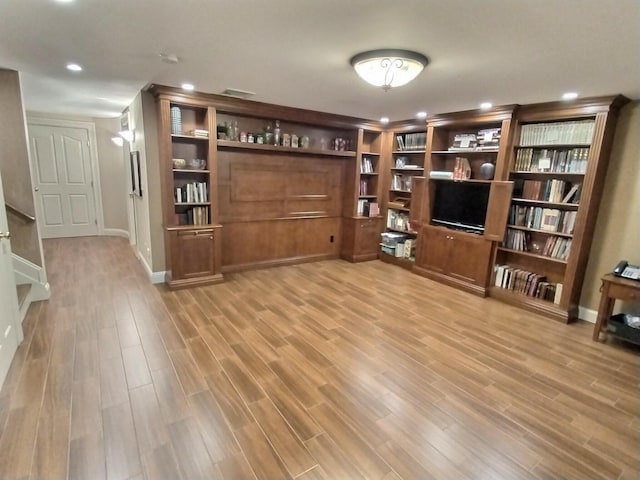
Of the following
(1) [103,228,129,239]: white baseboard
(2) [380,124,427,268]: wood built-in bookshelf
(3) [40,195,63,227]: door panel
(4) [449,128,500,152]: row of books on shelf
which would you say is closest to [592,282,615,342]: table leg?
(4) [449,128,500,152]: row of books on shelf

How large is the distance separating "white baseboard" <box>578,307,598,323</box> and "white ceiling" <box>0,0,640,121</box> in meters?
2.31

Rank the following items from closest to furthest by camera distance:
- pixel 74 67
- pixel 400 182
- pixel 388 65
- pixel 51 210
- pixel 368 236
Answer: pixel 388 65 < pixel 74 67 < pixel 400 182 < pixel 368 236 < pixel 51 210

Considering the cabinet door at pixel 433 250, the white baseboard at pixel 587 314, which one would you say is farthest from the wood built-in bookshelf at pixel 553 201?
the cabinet door at pixel 433 250

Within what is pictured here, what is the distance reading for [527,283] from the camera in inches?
161

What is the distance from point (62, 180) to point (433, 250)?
7.18 m

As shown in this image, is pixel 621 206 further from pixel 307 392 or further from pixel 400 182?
pixel 307 392

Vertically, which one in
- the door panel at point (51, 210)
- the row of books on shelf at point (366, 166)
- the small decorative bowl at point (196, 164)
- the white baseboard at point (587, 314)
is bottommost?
the white baseboard at point (587, 314)

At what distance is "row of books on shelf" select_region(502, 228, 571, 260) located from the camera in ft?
12.3

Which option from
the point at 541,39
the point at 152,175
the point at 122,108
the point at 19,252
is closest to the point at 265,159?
the point at 152,175

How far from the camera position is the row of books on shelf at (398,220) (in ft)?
18.7

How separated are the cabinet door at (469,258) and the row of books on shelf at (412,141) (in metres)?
1.60

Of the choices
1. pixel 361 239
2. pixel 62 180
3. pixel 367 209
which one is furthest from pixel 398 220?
pixel 62 180

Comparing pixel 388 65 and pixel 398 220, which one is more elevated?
pixel 388 65

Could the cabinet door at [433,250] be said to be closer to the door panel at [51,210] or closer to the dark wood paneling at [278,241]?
the dark wood paneling at [278,241]
